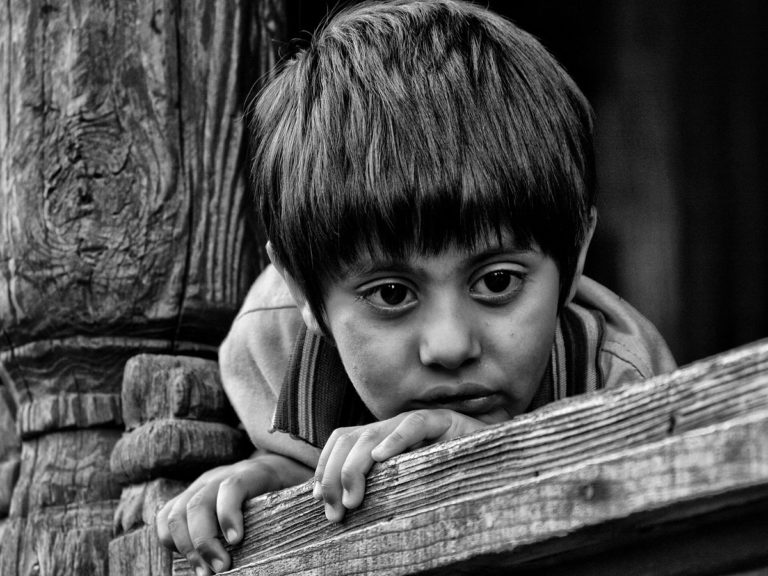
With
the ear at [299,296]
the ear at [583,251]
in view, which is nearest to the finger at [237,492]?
the ear at [299,296]

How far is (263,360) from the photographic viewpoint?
1.97m

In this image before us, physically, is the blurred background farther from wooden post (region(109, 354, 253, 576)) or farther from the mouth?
the mouth

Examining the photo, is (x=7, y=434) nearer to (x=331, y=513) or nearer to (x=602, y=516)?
(x=331, y=513)

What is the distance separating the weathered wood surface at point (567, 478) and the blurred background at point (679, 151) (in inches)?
89.1

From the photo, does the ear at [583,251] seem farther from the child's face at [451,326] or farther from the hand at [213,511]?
the hand at [213,511]

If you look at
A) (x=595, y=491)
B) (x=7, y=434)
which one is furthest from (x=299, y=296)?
(x=595, y=491)

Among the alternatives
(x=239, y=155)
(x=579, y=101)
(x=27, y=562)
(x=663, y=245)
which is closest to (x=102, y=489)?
(x=27, y=562)

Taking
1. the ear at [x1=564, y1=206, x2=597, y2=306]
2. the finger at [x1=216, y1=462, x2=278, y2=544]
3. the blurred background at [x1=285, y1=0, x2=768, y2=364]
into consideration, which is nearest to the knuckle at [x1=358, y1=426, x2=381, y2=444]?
the finger at [x1=216, y1=462, x2=278, y2=544]

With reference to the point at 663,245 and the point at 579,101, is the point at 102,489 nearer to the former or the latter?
the point at 579,101

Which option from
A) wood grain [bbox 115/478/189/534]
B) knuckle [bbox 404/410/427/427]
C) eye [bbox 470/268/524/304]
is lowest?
knuckle [bbox 404/410/427/427]

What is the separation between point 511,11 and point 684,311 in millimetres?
994

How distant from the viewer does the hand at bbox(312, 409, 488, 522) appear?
1279 millimetres

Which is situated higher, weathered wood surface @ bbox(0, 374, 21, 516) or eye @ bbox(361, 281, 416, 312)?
weathered wood surface @ bbox(0, 374, 21, 516)

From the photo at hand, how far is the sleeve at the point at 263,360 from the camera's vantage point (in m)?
1.93
